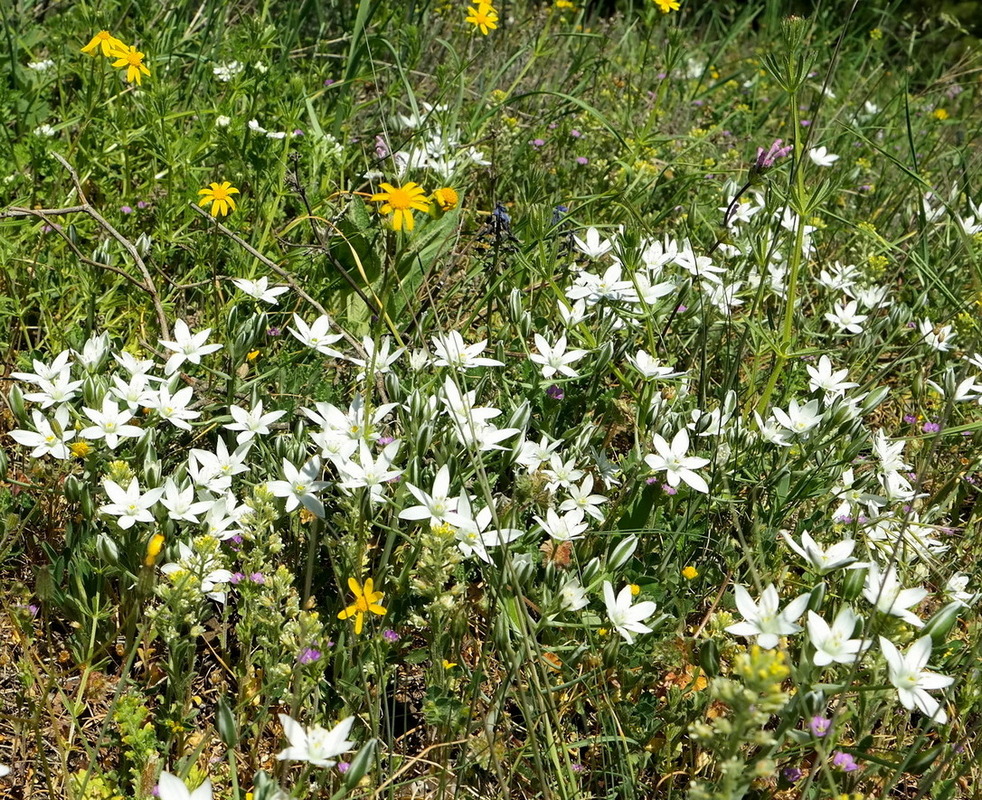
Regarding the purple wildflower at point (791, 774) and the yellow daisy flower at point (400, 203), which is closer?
the purple wildflower at point (791, 774)

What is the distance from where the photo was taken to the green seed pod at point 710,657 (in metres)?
1.96

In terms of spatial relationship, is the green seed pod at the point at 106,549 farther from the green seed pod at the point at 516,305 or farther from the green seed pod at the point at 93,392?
the green seed pod at the point at 516,305

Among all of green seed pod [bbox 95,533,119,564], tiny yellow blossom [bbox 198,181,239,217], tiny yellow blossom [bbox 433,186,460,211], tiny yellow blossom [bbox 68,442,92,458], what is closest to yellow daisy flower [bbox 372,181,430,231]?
tiny yellow blossom [bbox 433,186,460,211]

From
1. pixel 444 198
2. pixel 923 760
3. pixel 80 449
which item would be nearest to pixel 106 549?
pixel 80 449

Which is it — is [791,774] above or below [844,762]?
below

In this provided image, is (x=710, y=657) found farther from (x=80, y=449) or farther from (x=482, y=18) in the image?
(x=482, y=18)

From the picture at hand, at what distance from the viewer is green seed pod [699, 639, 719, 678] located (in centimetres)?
196

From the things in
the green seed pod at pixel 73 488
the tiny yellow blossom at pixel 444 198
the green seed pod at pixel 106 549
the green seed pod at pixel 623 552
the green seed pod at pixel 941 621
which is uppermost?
the tiny yellow blossom at pixel 444 198

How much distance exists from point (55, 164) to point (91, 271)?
1.57 ft

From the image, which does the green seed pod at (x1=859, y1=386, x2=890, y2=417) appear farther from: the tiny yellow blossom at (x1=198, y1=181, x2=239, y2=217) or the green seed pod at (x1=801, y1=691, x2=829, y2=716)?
the tiny yellow blossom at (x1=198, y1=181, x2=239, y2=217)

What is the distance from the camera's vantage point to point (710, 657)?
1965 mm

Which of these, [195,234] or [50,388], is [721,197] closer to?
[195,234]

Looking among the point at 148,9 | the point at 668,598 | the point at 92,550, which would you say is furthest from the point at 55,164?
the point at 668,598

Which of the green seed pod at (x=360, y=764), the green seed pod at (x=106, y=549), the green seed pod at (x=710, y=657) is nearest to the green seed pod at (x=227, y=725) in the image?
the green seed pod at (x=360, y=764)
